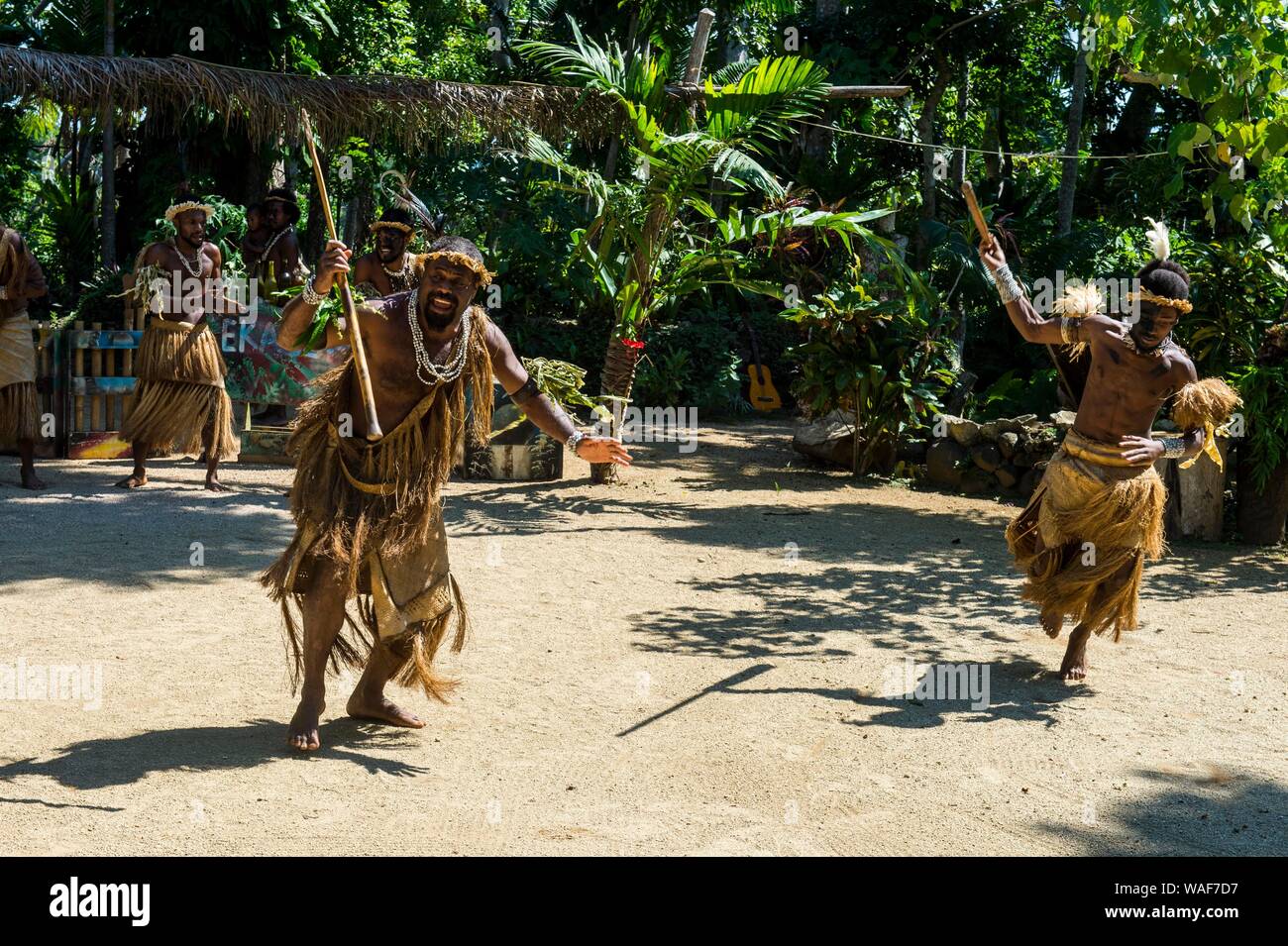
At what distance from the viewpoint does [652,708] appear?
16.1 ft

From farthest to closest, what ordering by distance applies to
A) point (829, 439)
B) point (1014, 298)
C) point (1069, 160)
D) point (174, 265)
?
point (1069, 160) → point (829, 439) → point (174, 265) → point (1014, 298)

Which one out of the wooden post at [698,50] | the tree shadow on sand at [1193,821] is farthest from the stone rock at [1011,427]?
the tree shadow on sand at [1193,821]

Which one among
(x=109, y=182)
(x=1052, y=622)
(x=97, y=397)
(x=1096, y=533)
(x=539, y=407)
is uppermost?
(x=109, y=182)

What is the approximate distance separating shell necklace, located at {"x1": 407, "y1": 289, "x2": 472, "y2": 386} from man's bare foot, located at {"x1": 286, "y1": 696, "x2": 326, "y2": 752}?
1.10 m

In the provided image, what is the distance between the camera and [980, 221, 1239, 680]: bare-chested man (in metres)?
5.28

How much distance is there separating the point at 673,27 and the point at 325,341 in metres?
13.5

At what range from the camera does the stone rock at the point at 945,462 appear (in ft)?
33.6

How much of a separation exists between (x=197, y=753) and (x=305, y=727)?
335mm

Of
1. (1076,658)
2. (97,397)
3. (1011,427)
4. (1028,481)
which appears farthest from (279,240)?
(1076,658)

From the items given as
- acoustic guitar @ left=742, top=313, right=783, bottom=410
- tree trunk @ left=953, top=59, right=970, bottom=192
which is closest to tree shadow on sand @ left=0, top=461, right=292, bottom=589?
acoustic guitar @ left=742, top=313, right=783, bottom=410

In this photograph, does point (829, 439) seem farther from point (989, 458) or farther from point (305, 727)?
point (305, 727)

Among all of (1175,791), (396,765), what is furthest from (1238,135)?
(396,765)

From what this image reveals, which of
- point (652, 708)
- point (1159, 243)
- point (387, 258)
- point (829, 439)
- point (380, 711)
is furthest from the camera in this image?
point (829, 439)

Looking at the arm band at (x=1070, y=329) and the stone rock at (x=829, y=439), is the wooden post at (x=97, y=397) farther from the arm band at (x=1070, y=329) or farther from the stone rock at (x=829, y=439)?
the arm band at (x=1070, y=329)
